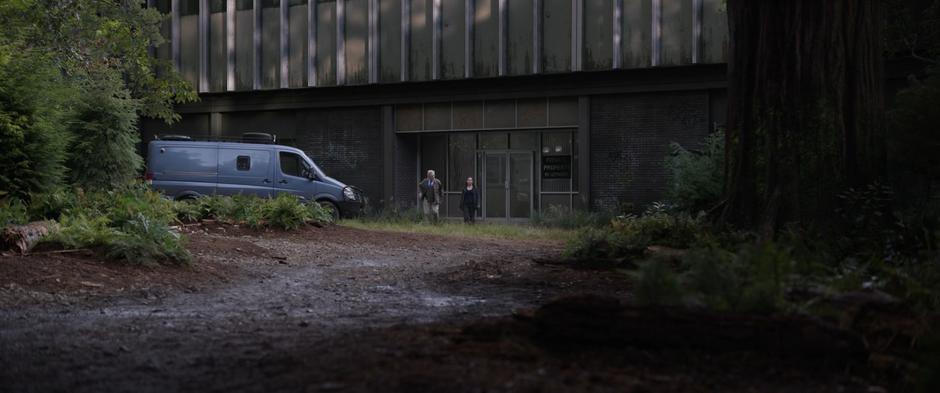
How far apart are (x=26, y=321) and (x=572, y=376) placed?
4982mm

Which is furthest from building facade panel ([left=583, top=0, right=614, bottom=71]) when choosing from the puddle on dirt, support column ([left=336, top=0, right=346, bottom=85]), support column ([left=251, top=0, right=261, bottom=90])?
the puddle on dirt

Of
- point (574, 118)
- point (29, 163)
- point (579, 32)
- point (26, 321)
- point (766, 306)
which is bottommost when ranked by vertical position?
point (26, 321)

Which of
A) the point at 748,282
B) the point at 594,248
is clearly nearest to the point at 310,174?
the point at 594,248

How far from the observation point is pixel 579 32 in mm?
25328

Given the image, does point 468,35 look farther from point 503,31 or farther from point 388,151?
point 388,151

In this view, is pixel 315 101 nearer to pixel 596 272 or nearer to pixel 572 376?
pixel 596 272

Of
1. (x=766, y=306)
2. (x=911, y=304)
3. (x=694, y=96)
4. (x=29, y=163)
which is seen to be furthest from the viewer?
(x=694, y=96)

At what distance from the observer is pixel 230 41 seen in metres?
30.0

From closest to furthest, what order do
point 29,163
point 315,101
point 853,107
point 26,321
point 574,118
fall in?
point 26,321
point 853,107
point 29,163
point 574,118
point 315,101

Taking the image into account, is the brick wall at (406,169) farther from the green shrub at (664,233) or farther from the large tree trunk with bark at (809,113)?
the large tree trunk with bark at (809,113)

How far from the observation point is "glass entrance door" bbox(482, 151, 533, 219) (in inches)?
1112

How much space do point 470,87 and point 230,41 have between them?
28.7ft

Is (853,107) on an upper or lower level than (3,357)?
upper

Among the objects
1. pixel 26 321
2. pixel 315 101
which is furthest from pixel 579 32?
pixel 26 321
